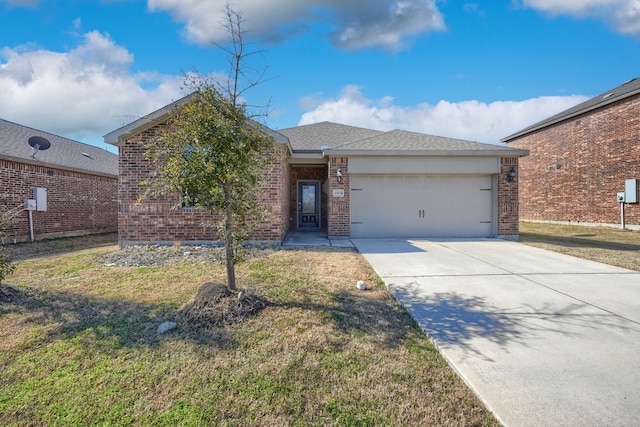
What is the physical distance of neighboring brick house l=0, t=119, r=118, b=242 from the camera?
10.4 metres

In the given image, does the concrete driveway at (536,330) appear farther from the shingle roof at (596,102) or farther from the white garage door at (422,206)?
the shingle roof at (596,102)

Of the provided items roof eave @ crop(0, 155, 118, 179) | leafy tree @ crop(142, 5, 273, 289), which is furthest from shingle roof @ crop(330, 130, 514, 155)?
roof eave @ crop(0, 155, 118, 179)

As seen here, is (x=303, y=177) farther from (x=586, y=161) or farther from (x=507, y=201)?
(x=586, y=161)

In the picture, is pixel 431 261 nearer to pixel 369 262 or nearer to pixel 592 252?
pixel 369 262

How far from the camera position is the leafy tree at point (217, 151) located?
3775mm

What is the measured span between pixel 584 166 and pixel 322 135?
1352 cm

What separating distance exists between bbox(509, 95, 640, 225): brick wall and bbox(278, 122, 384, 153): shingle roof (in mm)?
10780

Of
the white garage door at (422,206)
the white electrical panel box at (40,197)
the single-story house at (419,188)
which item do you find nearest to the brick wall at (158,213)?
the single-story house at (419,188)

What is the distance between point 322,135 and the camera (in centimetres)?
1417

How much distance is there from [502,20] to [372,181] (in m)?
5.82

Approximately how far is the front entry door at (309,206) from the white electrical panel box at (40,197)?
366 inches

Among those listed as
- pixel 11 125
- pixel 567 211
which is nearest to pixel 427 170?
pixel 567 211

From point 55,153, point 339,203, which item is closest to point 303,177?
point 339,203

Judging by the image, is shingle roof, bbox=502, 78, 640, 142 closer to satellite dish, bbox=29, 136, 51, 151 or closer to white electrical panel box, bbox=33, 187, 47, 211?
satellite dish, bbox=29, 136, 51, 151
